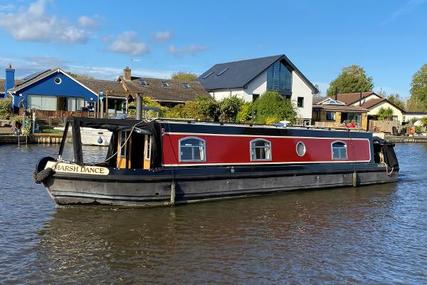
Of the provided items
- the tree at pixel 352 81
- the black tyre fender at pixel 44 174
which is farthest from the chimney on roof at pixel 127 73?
the tree at pixel 352 81

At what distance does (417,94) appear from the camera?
9025cm

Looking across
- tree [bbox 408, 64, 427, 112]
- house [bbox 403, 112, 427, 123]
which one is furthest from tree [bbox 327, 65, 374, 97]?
house [bbox 403, 112, 427, 123]

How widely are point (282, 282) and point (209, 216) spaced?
508 centimetres

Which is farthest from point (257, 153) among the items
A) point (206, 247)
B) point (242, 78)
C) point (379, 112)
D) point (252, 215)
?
point (379, 112)

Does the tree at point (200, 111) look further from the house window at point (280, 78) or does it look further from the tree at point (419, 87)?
the tree at point (419, 87)

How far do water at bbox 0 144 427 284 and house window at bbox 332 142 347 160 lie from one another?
3.36 m

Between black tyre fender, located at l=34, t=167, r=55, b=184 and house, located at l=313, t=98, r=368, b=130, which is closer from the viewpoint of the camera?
black tyre fender, located at l=34, t=167, r=55, b=184

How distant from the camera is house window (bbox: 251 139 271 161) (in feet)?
58.3

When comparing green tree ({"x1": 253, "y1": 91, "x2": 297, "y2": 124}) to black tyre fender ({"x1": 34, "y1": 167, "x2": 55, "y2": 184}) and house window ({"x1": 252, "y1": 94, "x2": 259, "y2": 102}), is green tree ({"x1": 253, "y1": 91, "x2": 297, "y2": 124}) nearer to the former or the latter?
house window ({"x1": 252, "y1": 94, "x2": 259, "y2": 102})

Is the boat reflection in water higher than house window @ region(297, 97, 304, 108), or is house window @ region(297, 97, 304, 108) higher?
house window @ region(297, 97, 304, 108)

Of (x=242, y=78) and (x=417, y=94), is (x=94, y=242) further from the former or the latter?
(x=417, y=94)

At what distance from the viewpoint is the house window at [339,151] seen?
20.8 m

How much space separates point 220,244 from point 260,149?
22.1 feet

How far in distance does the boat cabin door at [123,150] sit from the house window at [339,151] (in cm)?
900
